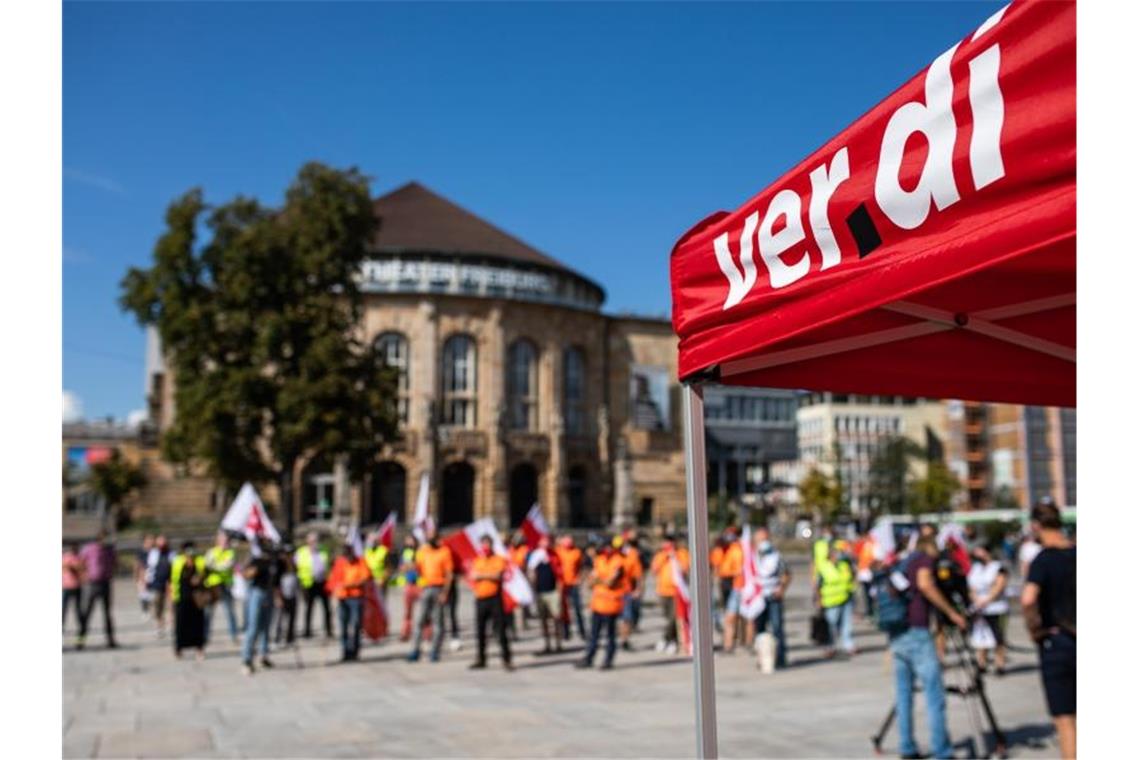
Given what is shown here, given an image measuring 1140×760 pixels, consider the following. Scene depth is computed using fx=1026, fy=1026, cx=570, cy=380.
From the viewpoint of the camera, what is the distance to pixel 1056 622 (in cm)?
657

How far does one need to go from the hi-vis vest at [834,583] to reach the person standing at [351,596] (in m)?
6.84

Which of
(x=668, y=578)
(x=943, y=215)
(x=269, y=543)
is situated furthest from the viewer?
(x=269, y=543)

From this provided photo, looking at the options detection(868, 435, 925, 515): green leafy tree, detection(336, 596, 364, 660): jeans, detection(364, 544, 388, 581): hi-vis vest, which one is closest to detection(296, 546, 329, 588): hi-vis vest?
detection(364, 544, 388, 581): hi-vis vest

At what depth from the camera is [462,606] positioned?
84.6ft

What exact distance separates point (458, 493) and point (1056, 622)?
62.0m

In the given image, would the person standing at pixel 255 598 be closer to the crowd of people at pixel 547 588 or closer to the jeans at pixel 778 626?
the crowd of people at pixel 547 588

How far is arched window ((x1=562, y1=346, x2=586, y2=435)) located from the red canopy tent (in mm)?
66655

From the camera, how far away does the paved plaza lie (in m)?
9.27

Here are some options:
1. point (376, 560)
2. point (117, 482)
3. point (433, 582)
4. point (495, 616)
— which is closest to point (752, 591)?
point (495, 616)

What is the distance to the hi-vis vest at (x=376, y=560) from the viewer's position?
18.0 metres
